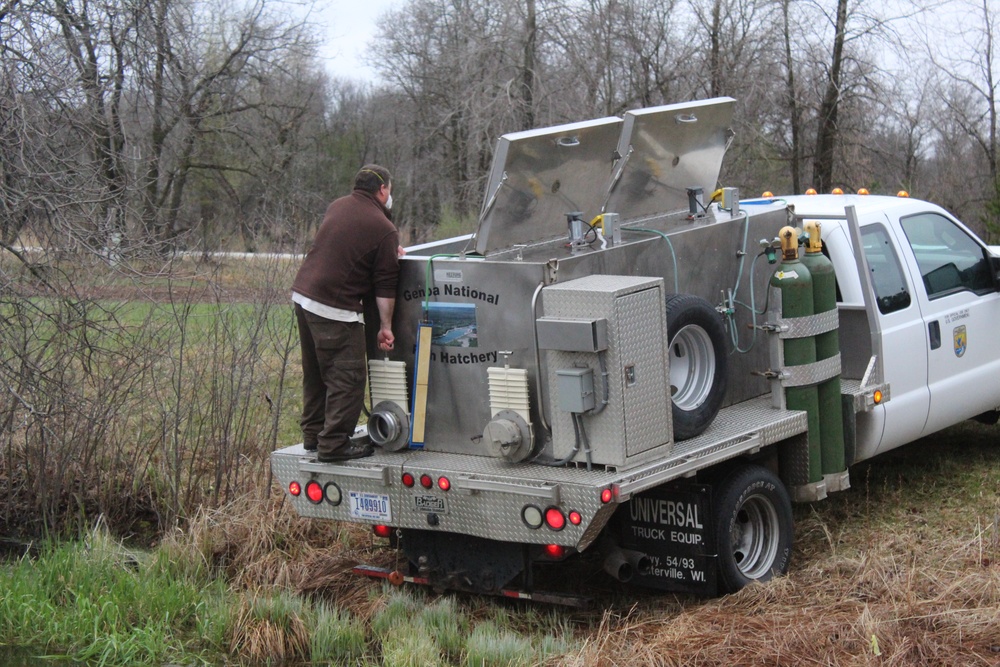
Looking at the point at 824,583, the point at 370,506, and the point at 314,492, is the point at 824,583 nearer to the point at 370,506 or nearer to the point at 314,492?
the point at 370,506

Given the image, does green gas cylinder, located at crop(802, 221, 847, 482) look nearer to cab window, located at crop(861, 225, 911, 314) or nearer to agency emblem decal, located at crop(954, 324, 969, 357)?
cab window, located at crop(861, 225, 911, 314)

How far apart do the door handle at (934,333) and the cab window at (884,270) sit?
247 millimetres

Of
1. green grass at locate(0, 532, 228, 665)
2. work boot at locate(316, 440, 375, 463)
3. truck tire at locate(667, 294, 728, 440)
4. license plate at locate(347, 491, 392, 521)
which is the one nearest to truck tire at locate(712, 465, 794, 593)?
truck tire at locate(667, 294, 728, 440)

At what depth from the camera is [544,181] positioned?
629cm

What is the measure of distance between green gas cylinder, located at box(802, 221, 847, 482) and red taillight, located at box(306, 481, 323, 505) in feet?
9.19

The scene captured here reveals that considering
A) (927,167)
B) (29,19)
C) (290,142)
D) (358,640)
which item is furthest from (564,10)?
(358,640)

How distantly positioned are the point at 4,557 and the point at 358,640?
10.8ft

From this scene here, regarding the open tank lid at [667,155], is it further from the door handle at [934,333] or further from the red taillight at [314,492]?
the red taillight at [314,492]

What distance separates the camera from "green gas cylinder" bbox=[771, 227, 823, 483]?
646cm

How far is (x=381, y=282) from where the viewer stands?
6.19 m

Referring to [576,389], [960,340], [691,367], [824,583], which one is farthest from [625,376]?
[960,340]

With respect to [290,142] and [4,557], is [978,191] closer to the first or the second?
[290,142]

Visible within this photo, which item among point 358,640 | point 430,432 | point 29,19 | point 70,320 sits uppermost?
point 29,19

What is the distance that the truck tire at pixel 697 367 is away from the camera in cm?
606
